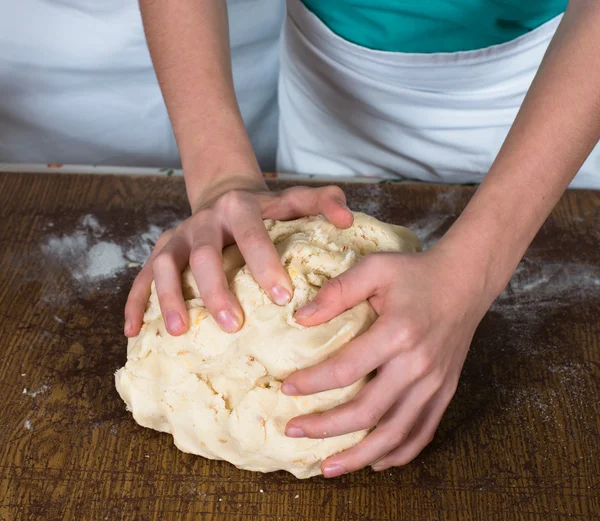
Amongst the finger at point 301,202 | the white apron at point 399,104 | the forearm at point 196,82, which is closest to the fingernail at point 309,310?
the finger at point 301,202

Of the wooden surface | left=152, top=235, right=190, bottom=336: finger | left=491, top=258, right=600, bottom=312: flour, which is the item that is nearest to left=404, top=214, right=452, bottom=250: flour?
the wooden surface

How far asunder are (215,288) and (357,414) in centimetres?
31

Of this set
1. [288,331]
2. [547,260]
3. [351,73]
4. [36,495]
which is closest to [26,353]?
[36,495]

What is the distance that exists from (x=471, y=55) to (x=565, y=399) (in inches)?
34.5

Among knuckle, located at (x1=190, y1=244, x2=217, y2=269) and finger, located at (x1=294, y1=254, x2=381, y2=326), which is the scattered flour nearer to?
knuckle, located at (x1=190, y1=244, x2=217, y2=269)

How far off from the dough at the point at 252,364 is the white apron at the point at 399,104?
68cm

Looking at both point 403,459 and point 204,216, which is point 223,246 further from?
point 403,459

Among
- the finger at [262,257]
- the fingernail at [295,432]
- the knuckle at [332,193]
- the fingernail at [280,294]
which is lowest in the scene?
the fingernail at [295,432]

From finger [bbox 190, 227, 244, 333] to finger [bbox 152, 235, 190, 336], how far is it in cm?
5

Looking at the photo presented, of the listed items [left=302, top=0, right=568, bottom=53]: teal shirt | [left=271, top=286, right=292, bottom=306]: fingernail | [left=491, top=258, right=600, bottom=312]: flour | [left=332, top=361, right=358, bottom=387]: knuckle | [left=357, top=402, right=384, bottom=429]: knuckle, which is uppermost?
[left=302, top=0, right=568, bottom=53]: teal shirt

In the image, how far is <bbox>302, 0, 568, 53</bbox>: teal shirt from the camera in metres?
1.68

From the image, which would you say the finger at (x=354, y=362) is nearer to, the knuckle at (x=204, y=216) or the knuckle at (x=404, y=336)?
the knuckle at (x=404, y=336)

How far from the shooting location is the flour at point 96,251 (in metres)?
1.63

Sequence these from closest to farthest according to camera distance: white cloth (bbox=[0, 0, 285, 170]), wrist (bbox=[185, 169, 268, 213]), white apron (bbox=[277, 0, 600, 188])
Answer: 1. wrist (bbox=[185, 169, 268, 213])
2. white apron (bbox=[277, 0, 600, 188])
3. white cloth (bbox=[0, 0, 285, 170])
